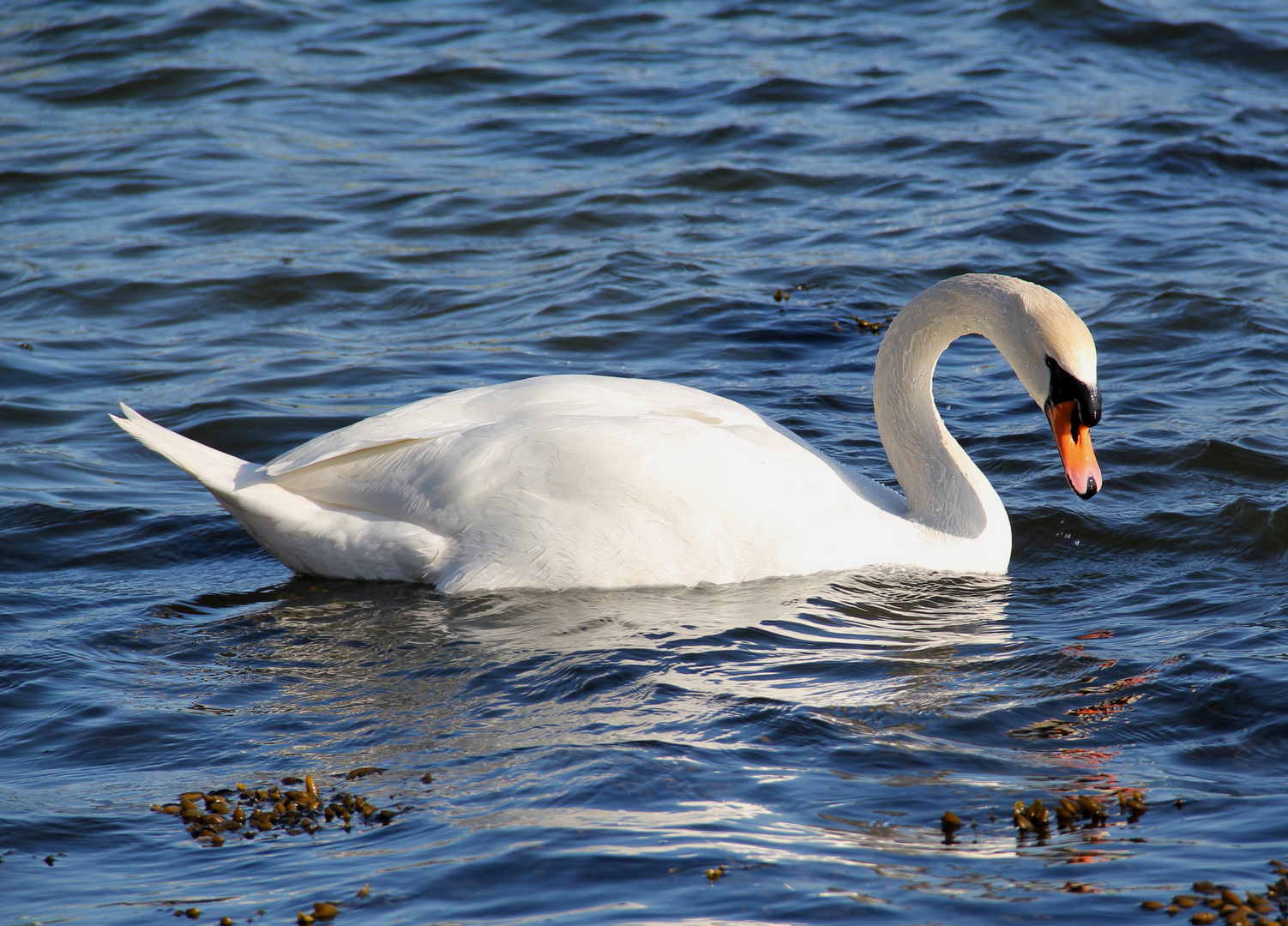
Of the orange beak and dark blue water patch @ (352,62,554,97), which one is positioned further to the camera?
dark blue water patch @ (352,62,554,97)

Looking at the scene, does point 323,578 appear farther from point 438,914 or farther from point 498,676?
point 438,914

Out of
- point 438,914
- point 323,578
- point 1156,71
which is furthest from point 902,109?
point 438,914

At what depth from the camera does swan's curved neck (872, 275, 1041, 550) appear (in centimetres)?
609

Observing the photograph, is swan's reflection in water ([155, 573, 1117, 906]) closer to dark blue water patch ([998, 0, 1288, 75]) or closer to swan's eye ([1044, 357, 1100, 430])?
swan's eye ([1044, 357, 1100, 430])

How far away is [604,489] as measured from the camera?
551 centimetres

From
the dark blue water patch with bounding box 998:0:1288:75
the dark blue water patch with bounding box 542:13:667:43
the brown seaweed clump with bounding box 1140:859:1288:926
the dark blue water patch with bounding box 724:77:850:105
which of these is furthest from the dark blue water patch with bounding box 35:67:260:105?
the brown seaweed clump with bounding box 1140:859:1288:926

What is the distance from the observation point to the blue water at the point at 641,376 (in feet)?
12.7

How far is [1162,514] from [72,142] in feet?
31.9

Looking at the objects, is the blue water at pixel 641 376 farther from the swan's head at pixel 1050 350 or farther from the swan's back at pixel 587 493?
the swan's head at pixel 1050 350

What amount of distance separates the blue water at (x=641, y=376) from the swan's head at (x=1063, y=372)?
1.89 ft

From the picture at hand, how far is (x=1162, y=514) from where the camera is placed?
259 inches

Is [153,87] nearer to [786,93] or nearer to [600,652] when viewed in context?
[786,93]

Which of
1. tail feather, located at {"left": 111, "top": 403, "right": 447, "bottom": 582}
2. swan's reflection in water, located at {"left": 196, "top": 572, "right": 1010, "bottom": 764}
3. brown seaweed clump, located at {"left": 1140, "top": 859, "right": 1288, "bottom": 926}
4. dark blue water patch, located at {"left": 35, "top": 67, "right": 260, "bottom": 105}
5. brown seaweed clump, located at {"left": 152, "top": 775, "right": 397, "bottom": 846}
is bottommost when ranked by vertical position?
swan's reflection in water, located at {"left": 196, "top": 572, "right": 1010, "bottom": 764}

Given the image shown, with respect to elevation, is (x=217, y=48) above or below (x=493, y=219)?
above
